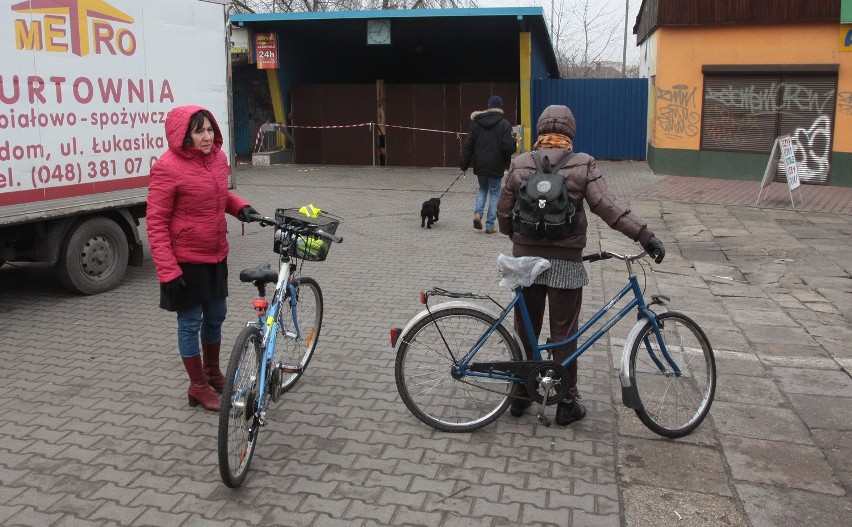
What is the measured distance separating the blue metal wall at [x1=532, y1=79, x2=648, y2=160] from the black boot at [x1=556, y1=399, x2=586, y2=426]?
55.8 feet

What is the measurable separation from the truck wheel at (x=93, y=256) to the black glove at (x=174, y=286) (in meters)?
3.42

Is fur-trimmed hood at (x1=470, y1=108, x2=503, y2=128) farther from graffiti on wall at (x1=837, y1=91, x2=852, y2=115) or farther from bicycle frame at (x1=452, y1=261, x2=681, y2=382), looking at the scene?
graffiti on wall at (x1=837, y1=91, x2=852, y2=115)

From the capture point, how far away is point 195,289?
4441 millimetres

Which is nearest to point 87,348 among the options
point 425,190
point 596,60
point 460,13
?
point 425,190

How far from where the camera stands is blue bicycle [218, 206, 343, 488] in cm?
365

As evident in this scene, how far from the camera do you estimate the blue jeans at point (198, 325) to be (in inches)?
176

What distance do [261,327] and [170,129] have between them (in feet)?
3.88

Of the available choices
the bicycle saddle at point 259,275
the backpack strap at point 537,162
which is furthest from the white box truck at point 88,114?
the backpack strap at point 537,162

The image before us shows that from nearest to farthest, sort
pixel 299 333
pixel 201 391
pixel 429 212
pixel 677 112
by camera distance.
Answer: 1. pixel 201 391
2. pixel 299 333
3. pixel 429 212
4. pixel 677 112

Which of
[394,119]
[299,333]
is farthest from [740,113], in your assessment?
[299,333]

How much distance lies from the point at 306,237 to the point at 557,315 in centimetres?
145

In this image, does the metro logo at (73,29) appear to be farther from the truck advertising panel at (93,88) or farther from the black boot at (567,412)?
the black boot at (567,412)

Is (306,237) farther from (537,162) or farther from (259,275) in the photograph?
(537,162)

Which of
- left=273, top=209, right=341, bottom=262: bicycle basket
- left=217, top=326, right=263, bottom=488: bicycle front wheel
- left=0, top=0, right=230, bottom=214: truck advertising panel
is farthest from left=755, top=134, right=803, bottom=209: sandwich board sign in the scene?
left=217, top=326, right=263, bottom=488: bicycle front wheel
